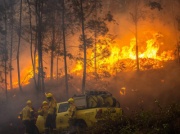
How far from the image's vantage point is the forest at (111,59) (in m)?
21.1

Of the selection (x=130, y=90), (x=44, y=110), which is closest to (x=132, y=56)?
(x=130, y=90)

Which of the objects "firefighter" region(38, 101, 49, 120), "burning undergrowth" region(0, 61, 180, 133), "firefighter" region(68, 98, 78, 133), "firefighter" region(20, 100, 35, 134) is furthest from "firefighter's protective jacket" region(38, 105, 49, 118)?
"burning undergrowth" region(0, 61, 180, 133)

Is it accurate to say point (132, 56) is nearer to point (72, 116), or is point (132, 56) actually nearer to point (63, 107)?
point (63, 107)

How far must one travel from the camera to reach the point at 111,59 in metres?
36.6

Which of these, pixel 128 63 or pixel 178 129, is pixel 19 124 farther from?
pixel 128 63

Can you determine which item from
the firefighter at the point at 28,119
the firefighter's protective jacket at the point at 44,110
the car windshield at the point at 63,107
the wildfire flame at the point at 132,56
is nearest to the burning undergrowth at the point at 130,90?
the wildfire flame at the point at 132,56

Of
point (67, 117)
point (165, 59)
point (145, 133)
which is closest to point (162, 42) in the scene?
point (165, 59)

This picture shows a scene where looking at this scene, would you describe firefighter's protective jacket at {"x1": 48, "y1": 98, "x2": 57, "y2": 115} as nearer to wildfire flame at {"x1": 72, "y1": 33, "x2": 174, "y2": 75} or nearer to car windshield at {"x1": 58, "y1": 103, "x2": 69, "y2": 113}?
car windshield at {"x1": 58, "y1": 103, "x2": 69, "y2": 113}

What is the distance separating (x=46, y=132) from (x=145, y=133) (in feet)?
21.9

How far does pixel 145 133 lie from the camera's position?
826 centimetres

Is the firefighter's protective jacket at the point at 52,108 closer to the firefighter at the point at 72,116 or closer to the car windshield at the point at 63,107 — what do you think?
the car windshield at the point at 63,107

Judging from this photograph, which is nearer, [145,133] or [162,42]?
[145,133]

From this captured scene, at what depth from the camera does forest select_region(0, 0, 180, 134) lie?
21.1 meters

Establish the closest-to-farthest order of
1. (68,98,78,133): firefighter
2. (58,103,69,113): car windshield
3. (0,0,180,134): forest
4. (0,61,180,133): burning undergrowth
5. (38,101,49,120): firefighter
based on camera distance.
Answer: (68,98,78,133): firefighter < (38,101,49,120): firefighter < (58,103,69,113): car windshield < (0,0,180,134): forest < (0,61,180,133): burning undergrowth
